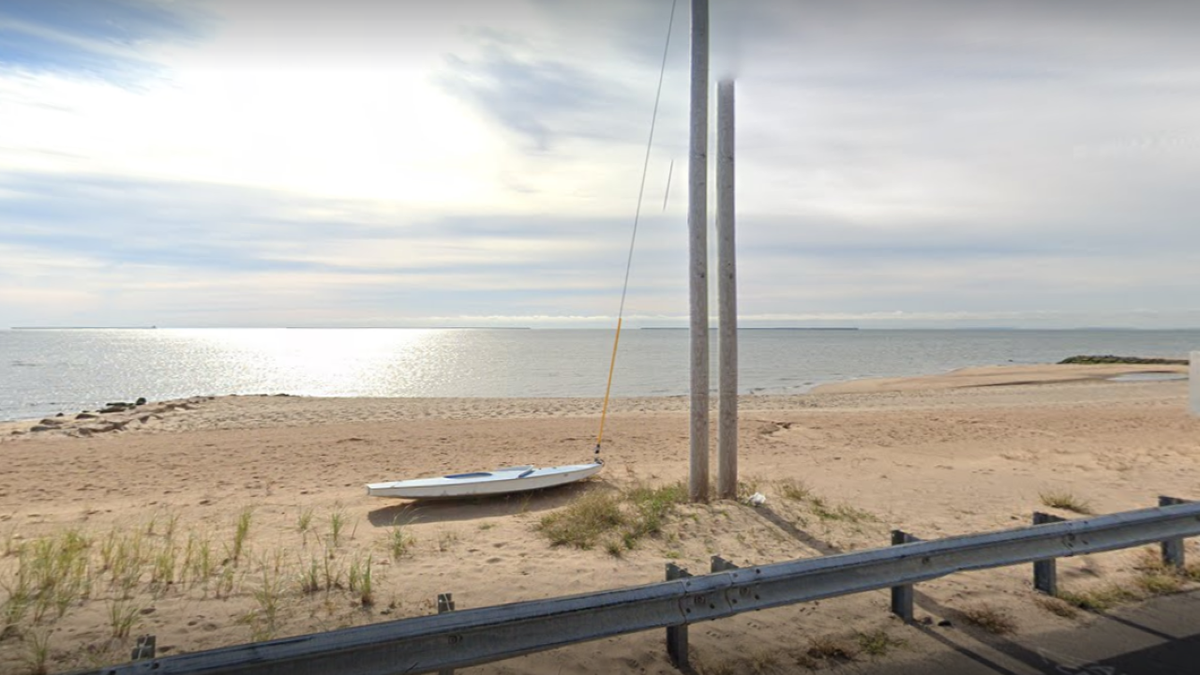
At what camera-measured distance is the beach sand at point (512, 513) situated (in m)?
4.50

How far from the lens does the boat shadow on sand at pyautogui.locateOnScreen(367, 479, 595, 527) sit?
8.81 m

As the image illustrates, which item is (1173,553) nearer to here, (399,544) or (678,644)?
(678,644)

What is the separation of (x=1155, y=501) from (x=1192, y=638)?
18.9 feet

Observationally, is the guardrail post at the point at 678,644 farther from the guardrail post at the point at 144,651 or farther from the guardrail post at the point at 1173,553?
the guardrail post at the point at 1173,553

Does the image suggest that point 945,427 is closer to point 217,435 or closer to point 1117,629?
point 1117,629

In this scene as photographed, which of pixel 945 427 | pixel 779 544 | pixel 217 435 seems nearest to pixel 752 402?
pixel 945 427

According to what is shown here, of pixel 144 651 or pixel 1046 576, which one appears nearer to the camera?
pixel 144 651

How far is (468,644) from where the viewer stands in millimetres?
3268

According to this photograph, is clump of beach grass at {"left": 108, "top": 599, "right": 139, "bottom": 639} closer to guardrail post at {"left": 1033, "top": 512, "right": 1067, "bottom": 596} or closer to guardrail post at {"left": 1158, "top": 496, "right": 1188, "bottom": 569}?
guardrail post at {"left": 1033, "top": 512, "right": 1067, "bottom": 596}

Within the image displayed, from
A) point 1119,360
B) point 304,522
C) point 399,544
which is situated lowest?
point 1119,360

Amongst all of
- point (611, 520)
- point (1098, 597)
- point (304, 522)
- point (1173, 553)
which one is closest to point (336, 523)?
point (304, 522)

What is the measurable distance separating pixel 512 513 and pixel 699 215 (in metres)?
4.38

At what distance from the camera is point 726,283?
7.99 m

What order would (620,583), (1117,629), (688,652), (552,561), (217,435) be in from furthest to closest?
(217,435)
(552,561)
(620,583)
(1117,629)
(688,652)
